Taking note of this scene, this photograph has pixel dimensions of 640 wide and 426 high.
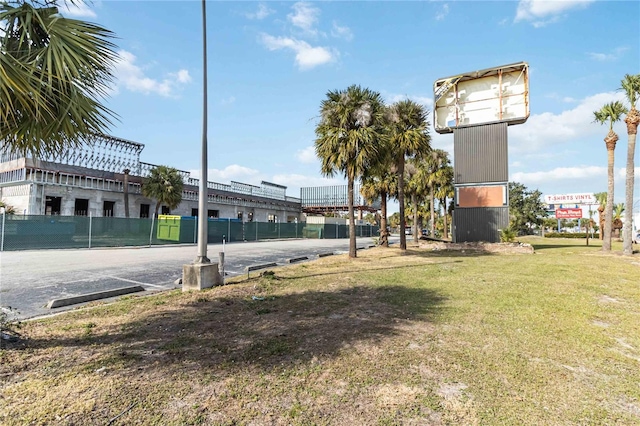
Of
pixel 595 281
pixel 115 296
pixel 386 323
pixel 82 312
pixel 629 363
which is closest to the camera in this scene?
pixel 629 363

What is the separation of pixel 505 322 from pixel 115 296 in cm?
798

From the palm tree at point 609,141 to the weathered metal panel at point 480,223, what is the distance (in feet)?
21.9

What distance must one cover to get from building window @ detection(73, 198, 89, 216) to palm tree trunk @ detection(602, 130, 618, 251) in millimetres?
40420

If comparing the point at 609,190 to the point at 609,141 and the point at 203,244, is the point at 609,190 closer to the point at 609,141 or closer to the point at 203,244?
the point at 609,141

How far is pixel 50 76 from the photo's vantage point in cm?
327

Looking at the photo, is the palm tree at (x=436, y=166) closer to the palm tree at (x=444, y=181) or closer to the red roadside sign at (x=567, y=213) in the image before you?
the palm tree at (x=444, y=181)

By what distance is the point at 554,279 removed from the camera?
9547 millimetres

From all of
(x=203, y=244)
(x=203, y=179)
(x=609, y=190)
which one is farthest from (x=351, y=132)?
(x=609, y=190)

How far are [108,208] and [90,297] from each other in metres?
28.3

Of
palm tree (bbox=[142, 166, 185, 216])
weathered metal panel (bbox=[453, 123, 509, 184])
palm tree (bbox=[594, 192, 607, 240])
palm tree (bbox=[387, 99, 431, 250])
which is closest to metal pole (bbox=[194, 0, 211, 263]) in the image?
Answer: palm tree (bbox=[387, 99, 431, 250])

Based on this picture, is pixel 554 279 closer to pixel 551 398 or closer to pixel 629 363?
pixel 629 363

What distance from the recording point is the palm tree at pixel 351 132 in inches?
558

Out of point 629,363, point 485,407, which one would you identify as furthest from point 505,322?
point 485,407

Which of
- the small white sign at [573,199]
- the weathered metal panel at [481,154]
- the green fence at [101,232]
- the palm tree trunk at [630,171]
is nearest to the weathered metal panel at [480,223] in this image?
the weathered metal panel at [481,154]
